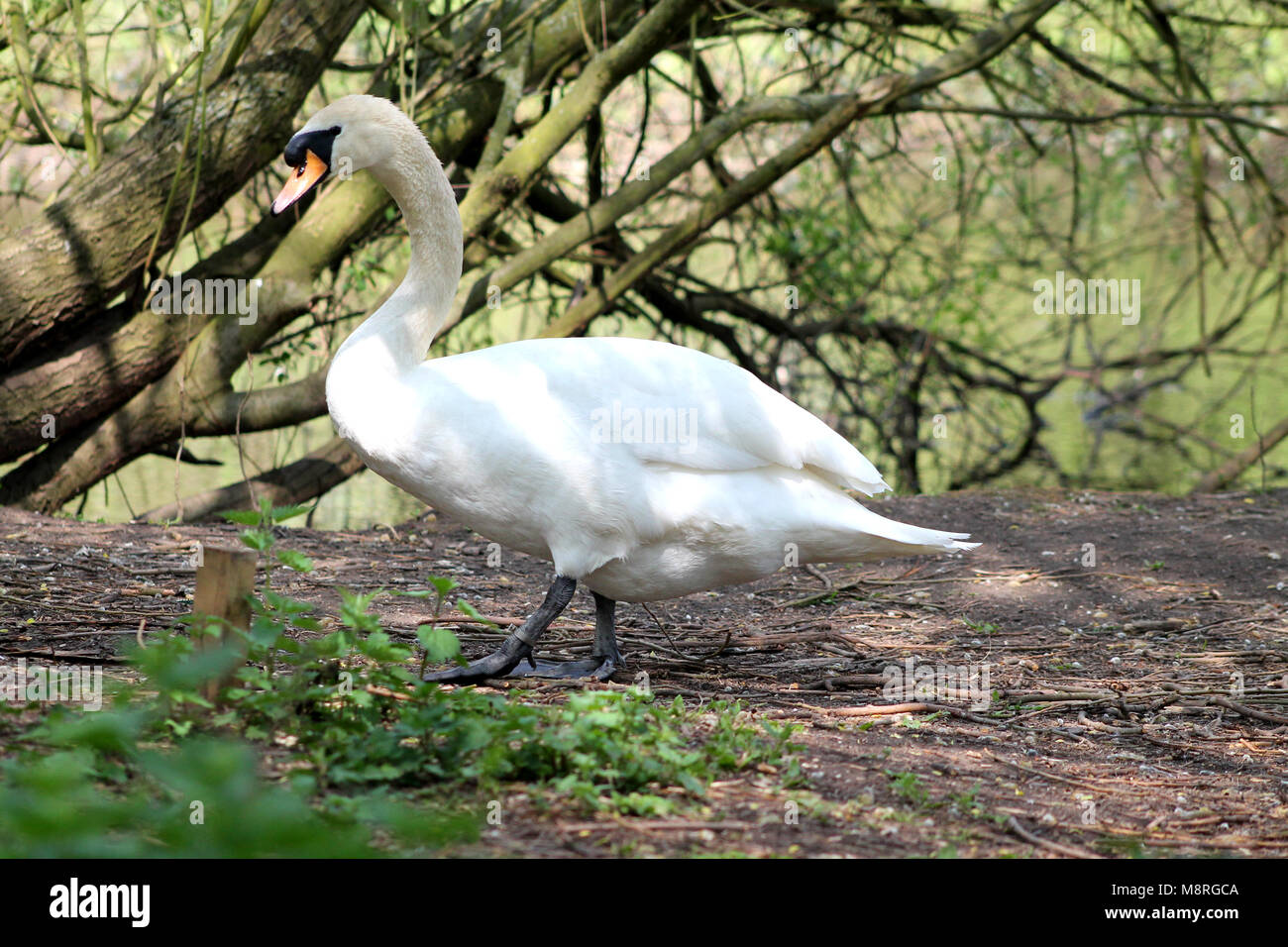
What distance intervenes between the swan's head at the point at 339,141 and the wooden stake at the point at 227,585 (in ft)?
4.73

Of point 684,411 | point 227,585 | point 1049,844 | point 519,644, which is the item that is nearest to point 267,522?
point 227,585

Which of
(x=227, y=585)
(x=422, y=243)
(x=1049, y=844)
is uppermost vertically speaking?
(x=422, y=243)

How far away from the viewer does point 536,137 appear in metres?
5.87

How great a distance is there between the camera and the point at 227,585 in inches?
106

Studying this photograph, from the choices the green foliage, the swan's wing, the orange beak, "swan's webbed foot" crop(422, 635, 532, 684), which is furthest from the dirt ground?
the orange beak

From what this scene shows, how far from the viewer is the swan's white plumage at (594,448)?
3.34 meters

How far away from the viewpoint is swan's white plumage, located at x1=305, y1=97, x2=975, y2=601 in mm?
3344

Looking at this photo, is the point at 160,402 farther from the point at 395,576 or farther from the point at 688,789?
the point at 688,789

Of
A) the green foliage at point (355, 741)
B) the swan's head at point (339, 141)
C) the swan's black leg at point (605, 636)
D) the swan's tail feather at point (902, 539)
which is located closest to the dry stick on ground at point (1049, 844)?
the green foliage at point (355, 741)

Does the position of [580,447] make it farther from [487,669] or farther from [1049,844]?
[1049,844]

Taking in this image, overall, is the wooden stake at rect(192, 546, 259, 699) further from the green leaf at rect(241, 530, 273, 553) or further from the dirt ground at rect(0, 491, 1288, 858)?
the dirt ground at rect(0, 491, 1288, 858)

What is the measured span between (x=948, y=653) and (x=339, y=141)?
2518 millimetres

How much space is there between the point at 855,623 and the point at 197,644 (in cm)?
254

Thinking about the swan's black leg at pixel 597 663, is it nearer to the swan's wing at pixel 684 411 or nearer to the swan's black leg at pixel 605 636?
the swan's black leg at pixel 605 636
